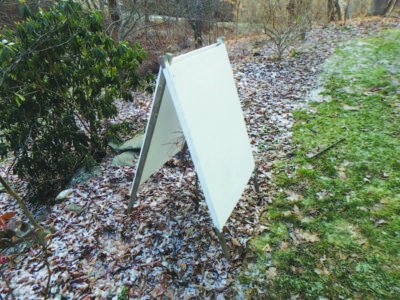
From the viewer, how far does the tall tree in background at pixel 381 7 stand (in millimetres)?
10555

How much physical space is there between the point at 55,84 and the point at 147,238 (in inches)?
105

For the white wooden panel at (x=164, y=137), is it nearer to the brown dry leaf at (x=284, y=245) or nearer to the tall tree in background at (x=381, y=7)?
the brown dry leaf at (x=284, y=245)

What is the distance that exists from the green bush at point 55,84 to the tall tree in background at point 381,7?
12589 millimetres

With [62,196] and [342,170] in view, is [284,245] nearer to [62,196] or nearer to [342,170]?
[342,170]

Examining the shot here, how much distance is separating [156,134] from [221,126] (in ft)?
2.20

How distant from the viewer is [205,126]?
190cm

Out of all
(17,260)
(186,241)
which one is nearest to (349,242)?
(186,241)

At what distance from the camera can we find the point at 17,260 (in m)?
2.57

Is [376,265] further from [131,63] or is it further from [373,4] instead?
[373,4]

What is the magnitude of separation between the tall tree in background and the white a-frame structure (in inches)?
501

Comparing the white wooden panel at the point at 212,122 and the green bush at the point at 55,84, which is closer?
the white wooden panel at the point at 212,122

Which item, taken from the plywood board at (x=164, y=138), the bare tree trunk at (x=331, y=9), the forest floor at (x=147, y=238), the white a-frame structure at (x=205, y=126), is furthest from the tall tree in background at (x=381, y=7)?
the plywood board at (x=164, y=138)

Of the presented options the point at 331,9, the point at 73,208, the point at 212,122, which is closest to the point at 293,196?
the point at 212,122

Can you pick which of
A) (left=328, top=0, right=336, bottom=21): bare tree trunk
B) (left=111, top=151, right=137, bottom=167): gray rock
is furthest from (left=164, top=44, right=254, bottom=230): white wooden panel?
(left=328, top=0, right=336, bottom=21): bare tree trunk
